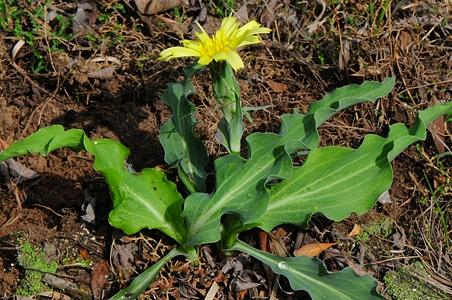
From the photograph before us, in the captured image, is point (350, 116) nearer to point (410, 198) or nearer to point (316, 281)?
point (410, 198)

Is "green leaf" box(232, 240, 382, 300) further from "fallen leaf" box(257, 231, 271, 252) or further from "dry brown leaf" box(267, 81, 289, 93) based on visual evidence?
"dry brown leaf" box(267, 81, 289, 93)

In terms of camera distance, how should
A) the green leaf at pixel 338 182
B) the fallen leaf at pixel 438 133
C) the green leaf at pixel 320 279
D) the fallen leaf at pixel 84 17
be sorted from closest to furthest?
1. the green leaf at pixel 320 279
2. the green leaf at pixel 338 182
3. the fallen leaf at pixel 438 133
4. the fallen leaf at pixel 84 17

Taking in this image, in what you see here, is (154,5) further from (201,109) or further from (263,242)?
(263,242)

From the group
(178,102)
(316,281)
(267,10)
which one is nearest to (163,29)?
(267,10)

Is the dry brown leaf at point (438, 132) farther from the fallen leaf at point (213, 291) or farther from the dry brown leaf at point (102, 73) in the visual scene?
the dry brown leaf at point (102, 73)

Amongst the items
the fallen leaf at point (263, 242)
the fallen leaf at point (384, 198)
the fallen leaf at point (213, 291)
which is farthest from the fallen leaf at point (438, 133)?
the fallen leaf at point (213, 291)

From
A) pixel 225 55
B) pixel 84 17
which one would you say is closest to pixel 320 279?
pixel 225 55
